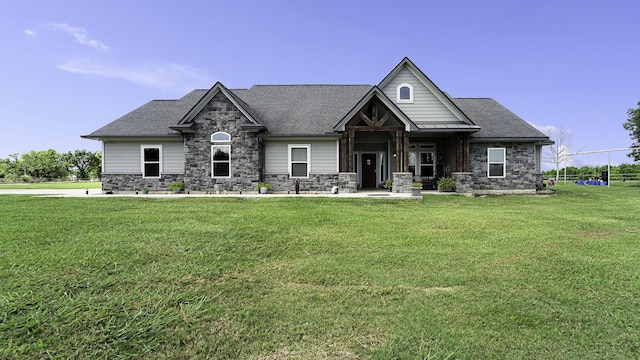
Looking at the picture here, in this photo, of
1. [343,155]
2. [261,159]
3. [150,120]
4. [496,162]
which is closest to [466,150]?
[496,162]

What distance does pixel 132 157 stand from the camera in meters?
17.4

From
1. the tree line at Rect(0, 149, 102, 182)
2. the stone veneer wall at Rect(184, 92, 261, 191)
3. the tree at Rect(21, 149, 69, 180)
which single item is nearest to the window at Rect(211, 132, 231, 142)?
the stone veneer wall at Rect(184, 92, 261, 191)

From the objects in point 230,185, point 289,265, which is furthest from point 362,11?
point 289,265

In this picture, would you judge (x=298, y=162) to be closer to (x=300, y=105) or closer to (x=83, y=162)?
(x=300, y=105)

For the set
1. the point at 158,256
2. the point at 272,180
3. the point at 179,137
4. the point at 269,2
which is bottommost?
the point at 158,256

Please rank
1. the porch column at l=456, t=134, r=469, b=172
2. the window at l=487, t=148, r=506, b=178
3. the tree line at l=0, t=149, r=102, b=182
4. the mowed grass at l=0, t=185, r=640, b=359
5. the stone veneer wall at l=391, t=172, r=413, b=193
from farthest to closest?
the tree line at l=0, t=149, r=102, b=182
the window at l=487, t=148, r=506, b=178
the porch column at l=456, t=134, r=469, b=172
the stone veneer wall at l=391, t=172, r=413, b=193
the mowed grass at l=0, t=185, r=640, b=359

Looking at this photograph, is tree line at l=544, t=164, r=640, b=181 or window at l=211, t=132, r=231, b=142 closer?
window at l=211, t=132, r=231, b=142

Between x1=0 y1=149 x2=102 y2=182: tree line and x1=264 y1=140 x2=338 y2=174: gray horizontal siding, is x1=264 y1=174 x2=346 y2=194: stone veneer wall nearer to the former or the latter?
x1=264 y1=140 x2=338 y2=174: gray horizontal siding

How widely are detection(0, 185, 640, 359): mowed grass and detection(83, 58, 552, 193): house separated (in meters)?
9.14

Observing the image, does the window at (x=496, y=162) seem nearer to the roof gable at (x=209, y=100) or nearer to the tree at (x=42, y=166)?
the roof gable at (x=209, y=100)

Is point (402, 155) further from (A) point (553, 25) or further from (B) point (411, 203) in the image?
(A) point (553, 25)

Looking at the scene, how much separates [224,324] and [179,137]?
15.4 meters

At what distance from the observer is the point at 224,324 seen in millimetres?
3393

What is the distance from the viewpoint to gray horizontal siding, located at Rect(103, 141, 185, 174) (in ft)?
56.7
